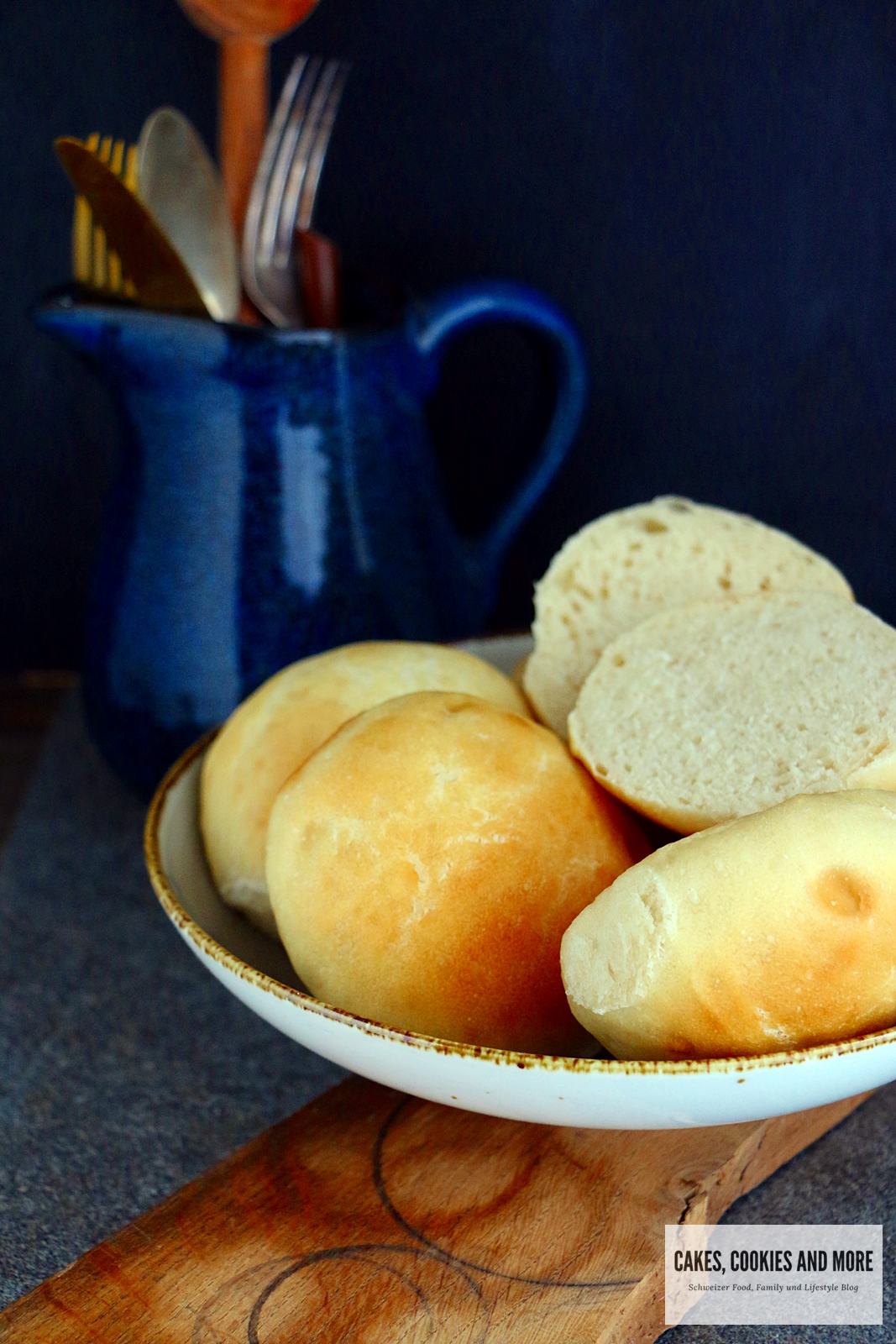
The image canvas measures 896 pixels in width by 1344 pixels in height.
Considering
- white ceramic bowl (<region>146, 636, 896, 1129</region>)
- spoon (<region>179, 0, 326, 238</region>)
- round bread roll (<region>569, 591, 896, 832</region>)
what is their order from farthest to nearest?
spoon (<region>179, 0, 326, 238</region>) < round bread roll (<region>569, 591, 896, 832</region>) < white ceramic bowl (<region>146, 636, 896, 1129</region>)

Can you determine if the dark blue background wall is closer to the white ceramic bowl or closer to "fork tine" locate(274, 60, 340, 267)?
"fork tine" locate(274, 60, 340, 267)

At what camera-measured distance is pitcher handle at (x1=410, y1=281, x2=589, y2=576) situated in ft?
2.85

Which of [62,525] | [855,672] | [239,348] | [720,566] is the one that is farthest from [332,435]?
[62,525]

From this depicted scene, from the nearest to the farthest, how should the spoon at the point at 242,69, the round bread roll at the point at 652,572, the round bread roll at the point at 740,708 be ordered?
the round bread roll at the point at 740,708, the round bread roll at the point at 652,572, the spoon at the point at 242,69

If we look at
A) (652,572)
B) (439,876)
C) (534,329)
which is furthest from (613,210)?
(439,876)

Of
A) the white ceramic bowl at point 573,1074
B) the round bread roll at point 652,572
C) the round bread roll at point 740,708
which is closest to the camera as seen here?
the white ceramic bowl at point 573,1074

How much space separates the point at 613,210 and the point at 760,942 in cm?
69

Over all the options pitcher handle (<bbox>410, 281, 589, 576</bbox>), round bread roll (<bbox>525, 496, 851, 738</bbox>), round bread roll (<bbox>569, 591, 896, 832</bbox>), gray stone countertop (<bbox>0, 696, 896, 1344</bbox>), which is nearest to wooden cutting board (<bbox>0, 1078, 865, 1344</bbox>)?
gray stone countertop (<bbox>0, 696, 896, 1344</bbox>)

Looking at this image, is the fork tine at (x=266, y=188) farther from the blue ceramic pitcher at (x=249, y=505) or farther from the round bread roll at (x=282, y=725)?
the round bread roll at (x=282, y=725)

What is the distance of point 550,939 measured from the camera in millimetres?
535

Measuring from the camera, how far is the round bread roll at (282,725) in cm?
63

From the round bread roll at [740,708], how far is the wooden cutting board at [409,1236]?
0.16 meters

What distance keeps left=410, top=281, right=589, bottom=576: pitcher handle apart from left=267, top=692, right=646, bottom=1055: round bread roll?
1.29 ft

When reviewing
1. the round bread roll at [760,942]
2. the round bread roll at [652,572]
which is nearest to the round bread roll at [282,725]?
the round bread roll at [652,572]
